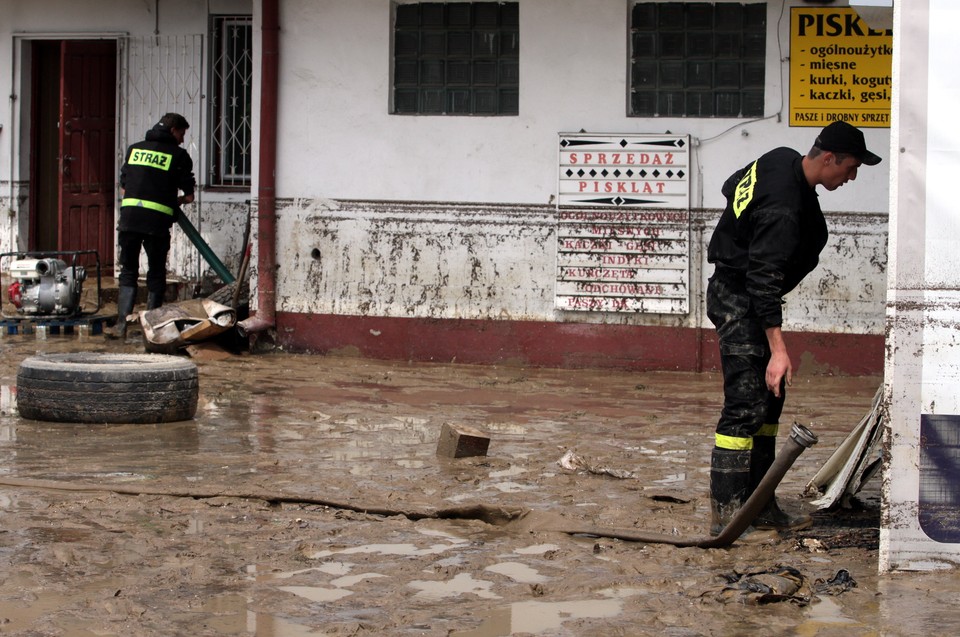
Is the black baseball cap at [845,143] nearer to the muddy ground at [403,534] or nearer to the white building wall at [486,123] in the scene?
the muddy ground at [403,534]

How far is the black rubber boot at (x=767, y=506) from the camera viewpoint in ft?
20.6

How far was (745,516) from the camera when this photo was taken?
229 inches

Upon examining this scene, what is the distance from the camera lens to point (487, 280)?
12031 millimetres

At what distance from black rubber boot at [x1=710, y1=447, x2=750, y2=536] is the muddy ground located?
0.55 feet

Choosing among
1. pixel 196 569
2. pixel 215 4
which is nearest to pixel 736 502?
pixel 196 569

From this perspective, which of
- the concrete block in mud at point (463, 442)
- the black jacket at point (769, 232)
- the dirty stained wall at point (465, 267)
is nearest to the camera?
the black jacket at point (769, 232)

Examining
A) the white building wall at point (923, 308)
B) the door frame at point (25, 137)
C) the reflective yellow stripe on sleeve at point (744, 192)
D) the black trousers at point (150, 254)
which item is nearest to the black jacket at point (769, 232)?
the reflective yellow stripe on sleeve at point (744, 192)

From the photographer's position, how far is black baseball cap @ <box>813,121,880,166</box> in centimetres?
589

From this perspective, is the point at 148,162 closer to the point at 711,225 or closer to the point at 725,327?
the point at 711,225

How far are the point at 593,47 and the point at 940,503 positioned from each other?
696 centimetres

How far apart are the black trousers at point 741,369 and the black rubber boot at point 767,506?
221 millimetres

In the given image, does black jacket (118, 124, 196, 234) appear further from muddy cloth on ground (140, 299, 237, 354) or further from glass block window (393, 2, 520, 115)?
glass block window (393, 2, 520, 115)

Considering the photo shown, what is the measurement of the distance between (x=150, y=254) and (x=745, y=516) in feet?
28.2

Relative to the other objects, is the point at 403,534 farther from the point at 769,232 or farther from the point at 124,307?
the point at 124,307
